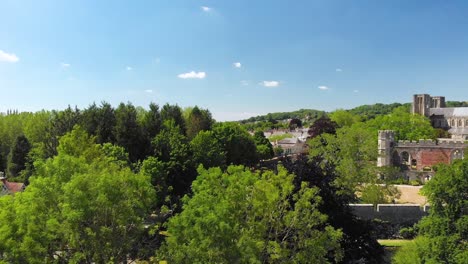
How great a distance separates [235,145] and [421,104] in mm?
60149

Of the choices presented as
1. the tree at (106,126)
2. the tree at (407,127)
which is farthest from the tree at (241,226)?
the tree at (407,127)

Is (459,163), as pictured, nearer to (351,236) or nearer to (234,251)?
(351,236)

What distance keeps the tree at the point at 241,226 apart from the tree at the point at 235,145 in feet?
92.4

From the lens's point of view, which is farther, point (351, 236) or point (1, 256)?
point (351, 236)

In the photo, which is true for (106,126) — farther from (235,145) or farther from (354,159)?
(354,159)

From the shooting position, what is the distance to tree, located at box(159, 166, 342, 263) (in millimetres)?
11781

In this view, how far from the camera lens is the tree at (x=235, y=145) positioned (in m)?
44.3

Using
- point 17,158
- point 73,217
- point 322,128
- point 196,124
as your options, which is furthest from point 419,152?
point 17,158

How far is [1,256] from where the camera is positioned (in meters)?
12.3

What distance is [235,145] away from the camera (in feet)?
147

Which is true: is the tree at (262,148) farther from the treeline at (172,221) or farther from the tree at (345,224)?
the treeline at (172,221)

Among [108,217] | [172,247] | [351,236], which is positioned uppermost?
[108,217]

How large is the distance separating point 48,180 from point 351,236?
13647 millimetres

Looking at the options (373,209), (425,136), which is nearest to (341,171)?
(373,209)
